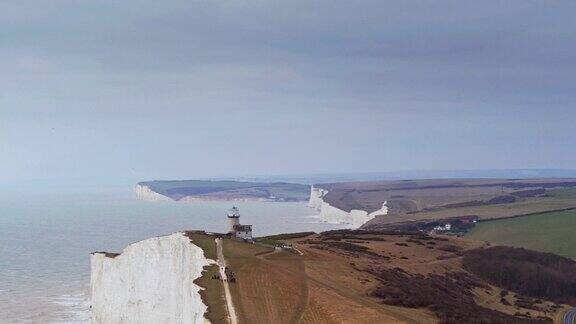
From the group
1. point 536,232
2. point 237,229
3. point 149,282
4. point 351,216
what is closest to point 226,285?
point 149,282

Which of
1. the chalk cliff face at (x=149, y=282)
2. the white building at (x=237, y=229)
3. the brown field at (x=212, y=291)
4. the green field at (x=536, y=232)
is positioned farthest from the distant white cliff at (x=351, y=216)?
the brown field at (x=212, y=291)

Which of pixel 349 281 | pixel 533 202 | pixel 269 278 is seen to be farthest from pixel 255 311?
pixel 533 202

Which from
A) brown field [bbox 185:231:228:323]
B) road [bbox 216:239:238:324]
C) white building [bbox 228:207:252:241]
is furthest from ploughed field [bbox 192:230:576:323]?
white building [bbox 228:207:252:241]

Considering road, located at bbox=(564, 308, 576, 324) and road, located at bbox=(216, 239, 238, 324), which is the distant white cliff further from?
road, located at bbox=(216, 239, 238, 324)

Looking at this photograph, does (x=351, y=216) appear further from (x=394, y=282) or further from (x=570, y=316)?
(x=394, y=282)

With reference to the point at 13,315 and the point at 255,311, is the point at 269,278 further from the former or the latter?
the point at 13,315

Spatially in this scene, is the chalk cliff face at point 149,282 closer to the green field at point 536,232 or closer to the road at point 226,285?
the road at point 226,285
